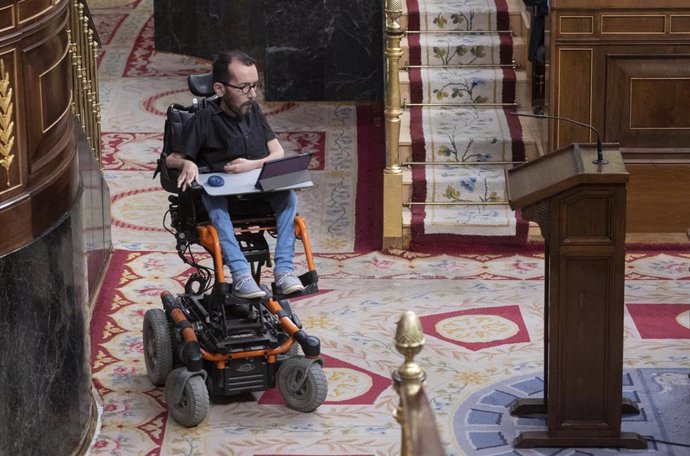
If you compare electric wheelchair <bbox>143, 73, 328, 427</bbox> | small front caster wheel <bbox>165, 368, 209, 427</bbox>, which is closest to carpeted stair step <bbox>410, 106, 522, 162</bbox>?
electric wheelchair <bbox>143, 73, 328, 427</bbox>

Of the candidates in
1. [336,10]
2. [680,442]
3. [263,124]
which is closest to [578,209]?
[680,442]

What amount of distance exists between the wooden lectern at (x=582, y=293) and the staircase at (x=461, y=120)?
2.53 metres

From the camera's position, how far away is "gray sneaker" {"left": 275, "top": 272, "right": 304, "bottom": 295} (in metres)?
6.84

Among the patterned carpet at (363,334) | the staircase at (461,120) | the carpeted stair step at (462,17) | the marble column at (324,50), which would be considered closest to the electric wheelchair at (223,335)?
the patterned carpet at (363,334)

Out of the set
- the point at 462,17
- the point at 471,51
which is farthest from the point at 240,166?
the point at 462,17

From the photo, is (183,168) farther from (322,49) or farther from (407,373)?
(322,49)

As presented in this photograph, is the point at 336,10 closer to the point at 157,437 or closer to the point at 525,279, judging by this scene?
the point at 525,279

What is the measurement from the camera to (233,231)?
267 inches

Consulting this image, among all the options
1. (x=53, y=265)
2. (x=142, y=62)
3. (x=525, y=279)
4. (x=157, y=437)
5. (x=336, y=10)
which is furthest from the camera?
(x=142, y=62)

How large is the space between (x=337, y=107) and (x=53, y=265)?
6.12m

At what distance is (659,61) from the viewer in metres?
8.80

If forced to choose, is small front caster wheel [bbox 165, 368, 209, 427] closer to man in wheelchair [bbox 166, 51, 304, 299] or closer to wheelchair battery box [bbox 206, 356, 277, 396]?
wheelchair battery box [bbox 206, 356, 277, 396]

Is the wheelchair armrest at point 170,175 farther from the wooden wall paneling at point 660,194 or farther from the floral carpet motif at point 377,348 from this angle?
the wooden wall paneling at point 660,194

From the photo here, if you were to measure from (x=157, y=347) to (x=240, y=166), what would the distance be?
888mm
